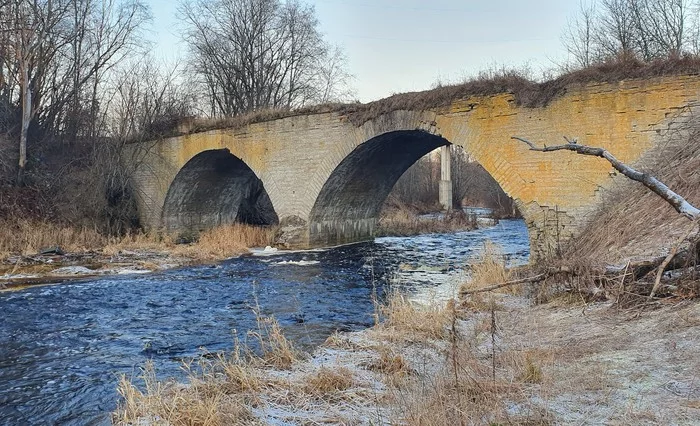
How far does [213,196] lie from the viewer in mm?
20203

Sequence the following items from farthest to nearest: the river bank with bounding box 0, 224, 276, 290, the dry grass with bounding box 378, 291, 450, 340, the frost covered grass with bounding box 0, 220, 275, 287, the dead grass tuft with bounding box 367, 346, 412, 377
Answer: the frost covered grass with bounding box 0, 220, 275, 287
the river bank with bounding box 0, 224, 276, 290
the dry grass with bounding box 378, 291, 450, 340
the dead grass tuft with bounding box 367, 346, 412, 377

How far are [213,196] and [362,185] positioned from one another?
22.4 feet

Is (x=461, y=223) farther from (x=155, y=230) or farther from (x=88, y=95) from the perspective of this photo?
(x=88, y=95)

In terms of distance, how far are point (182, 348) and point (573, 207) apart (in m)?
7.03

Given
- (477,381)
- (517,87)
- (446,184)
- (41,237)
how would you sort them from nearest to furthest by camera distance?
1. (477,381)
2. (517,87)
3. (41,237)
4. (446,184)

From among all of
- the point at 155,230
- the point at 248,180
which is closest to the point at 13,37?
the point at 155,230

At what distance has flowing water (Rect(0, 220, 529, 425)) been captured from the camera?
463 centimetres

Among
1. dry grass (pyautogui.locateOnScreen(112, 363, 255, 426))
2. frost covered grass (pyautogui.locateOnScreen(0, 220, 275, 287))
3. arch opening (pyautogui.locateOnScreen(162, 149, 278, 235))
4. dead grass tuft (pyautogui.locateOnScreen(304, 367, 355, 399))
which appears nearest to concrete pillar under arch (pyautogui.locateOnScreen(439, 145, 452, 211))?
arch opening (pyautogui.locateOnScreen(162, 149, 278, 235))

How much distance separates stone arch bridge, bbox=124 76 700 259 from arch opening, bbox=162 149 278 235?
0.05 metres

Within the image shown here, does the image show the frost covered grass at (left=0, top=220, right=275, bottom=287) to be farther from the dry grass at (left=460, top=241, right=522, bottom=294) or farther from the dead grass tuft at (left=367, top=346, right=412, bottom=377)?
the dead grass tuft at (left=367, top=346, right=412, bottom=377)

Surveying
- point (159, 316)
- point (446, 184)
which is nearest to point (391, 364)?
point (159, 316)

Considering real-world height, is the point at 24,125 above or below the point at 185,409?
above

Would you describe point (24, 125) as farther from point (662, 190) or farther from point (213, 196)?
point (662, 190)

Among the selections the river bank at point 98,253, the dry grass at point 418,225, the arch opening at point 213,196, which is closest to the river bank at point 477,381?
the river bank at point 98,253
